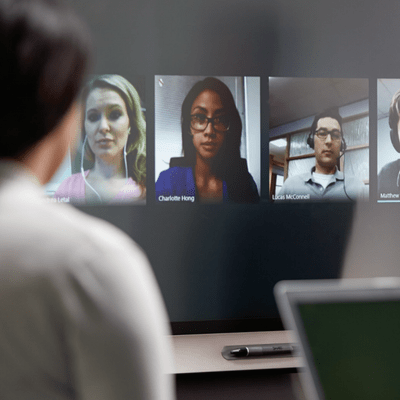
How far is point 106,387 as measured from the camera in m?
0.41

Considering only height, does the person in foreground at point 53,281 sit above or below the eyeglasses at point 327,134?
below

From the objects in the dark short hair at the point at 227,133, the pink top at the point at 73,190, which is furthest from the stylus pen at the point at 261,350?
the pink top at the point at 73,190

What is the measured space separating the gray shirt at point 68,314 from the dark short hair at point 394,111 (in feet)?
7.38

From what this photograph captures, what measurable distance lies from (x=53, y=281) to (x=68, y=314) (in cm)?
3

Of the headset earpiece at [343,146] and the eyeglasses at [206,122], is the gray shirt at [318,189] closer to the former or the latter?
the headset earpiece at [343,146]

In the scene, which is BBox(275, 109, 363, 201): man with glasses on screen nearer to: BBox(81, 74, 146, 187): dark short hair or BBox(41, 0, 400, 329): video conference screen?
BBox(41, 0, 400, 329): video conference screen

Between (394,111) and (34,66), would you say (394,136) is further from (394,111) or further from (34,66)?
(34,66)

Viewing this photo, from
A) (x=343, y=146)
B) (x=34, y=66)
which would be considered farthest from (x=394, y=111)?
(x=34, y=66)

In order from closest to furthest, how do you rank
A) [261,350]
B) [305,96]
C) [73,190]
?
1. [261,350]
2. [73,190]
3. [305,96]

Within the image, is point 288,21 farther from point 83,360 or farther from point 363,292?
point 83,360

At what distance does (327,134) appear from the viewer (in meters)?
2.28

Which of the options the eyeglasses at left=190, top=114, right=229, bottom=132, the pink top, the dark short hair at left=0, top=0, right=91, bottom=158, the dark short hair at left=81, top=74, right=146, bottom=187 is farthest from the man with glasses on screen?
the dark short hair at left=0, top=0, right=91, bottom=158

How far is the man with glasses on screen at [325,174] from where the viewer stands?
2260 millimetres

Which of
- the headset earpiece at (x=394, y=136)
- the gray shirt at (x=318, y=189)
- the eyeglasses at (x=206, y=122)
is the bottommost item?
the gray shirt at (x=318, y=189)
